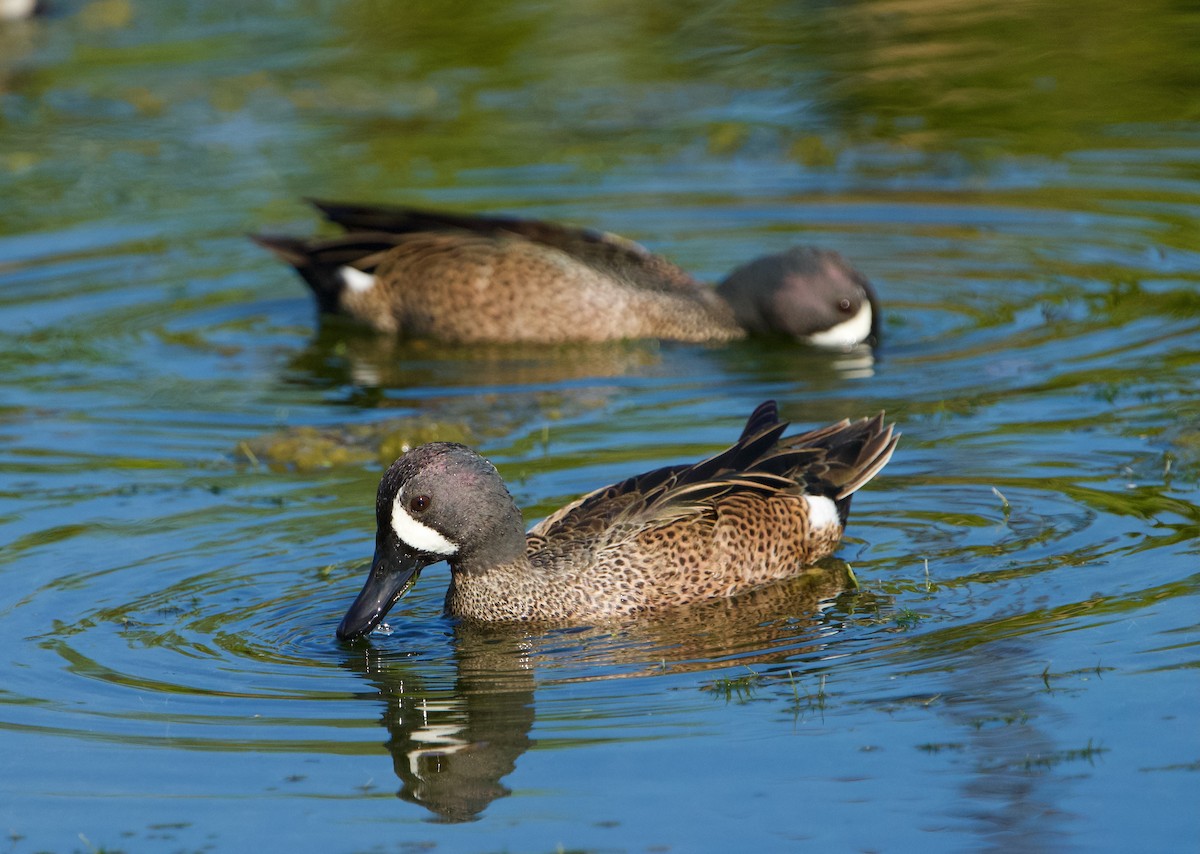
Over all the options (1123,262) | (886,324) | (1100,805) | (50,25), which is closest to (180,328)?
(886,324)

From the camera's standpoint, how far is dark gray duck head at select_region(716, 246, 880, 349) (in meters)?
10.7

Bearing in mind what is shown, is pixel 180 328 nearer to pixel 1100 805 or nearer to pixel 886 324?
pixel 886 324

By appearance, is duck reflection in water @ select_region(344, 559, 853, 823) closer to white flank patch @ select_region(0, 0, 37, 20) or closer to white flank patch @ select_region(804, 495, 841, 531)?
white flank patch @ select_region(804, 495, 841, 531)

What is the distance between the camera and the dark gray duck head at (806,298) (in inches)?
420

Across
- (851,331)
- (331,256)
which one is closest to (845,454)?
(851,331)

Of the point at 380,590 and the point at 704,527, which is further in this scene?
the point at 704,527

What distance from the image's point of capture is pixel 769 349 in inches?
436

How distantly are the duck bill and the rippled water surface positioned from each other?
0.44 feet

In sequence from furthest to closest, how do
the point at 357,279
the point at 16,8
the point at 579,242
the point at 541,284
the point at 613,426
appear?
the point at 16,8
the point at 357,279
the point at 579,242
the point at 541,284
the point at 613,426

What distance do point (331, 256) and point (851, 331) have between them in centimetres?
315

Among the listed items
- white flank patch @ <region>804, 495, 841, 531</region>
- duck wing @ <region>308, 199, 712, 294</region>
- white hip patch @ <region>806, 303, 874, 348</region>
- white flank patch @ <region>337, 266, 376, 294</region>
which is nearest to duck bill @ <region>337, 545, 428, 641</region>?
white flank patch @ <region>804, 495, 841, 531</region>

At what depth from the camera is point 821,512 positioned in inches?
291

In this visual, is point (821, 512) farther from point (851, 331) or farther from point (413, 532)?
point (851, 331)

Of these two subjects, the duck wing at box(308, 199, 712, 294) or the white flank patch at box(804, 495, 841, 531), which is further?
the duck wing at box(308, 199, 712, 294)
